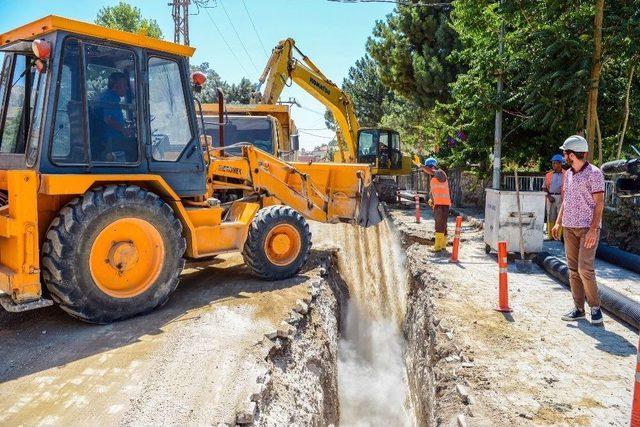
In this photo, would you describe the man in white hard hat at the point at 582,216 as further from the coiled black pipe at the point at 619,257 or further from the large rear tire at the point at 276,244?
the large rear tire at the point at 276,244

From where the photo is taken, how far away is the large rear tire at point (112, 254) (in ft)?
16.5

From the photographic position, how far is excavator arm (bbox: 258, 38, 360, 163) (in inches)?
495

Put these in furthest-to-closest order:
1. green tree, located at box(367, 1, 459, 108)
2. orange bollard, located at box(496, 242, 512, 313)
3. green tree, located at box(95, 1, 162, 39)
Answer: green tree, located at box(95, 1, 162, 39)
green tree, located at box(367, 1, 459, 108)
orange bollard, located at box(496, 242, 512, 313)

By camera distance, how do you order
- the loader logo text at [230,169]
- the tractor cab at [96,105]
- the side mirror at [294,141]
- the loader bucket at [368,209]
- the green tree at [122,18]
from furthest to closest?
the green tree at [122,18]
the side mirror at [294,141]
the loader bucket at [368,209]
the loader logo text at [230,169]
the tractor cab at [96,105]

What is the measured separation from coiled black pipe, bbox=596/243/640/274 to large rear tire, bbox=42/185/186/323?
7346 mm

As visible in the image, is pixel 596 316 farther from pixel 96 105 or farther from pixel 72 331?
pixel 96 105

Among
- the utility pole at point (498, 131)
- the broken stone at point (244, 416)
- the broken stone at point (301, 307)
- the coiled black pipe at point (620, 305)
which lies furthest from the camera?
the utility pole at point (498, 131)

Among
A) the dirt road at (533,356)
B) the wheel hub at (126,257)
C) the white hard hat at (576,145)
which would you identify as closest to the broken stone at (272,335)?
the wheel hub at (126,257)

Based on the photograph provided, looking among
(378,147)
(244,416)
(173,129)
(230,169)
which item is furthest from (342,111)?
(244,416)

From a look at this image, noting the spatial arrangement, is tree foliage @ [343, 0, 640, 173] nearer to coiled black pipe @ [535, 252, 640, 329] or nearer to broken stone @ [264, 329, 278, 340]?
coiled black pipe @ [535, 252, 640, 329]

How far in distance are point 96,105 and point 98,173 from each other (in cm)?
70

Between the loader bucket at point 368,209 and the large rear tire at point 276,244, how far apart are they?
218 cm

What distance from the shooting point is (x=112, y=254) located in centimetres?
545

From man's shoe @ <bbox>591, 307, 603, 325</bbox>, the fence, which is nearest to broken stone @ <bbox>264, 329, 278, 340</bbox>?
man's shoe @ <bbox>591, 307, 603, 325</bbox>
